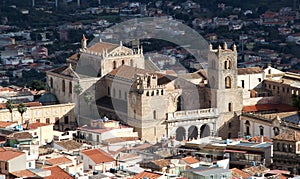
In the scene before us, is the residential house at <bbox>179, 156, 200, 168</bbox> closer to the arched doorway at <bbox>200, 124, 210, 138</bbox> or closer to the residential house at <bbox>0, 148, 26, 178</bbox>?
the residential house at <bbox>0, 148, 26, 178</bbox>

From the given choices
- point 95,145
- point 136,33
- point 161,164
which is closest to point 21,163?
point 161,164

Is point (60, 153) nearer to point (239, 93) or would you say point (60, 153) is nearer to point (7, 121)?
point (7, 121)

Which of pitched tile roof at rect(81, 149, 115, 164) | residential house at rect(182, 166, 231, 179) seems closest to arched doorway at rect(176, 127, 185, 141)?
pitched tile roof at rect(81, 149, 115, 164)

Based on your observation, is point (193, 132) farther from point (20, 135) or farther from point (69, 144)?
point (20, 135)

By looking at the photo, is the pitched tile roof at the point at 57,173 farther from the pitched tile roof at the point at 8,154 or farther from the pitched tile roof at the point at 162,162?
the pitched tile roof at the point at 162,162

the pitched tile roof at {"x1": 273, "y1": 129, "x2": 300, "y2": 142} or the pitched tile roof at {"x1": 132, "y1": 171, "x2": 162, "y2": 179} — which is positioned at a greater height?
the pitched tile roof at {"x1": 273, "y1": 129, "x2": 300, "y2": 142}

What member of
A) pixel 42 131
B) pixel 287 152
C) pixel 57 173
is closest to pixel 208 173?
pixel 57 173
